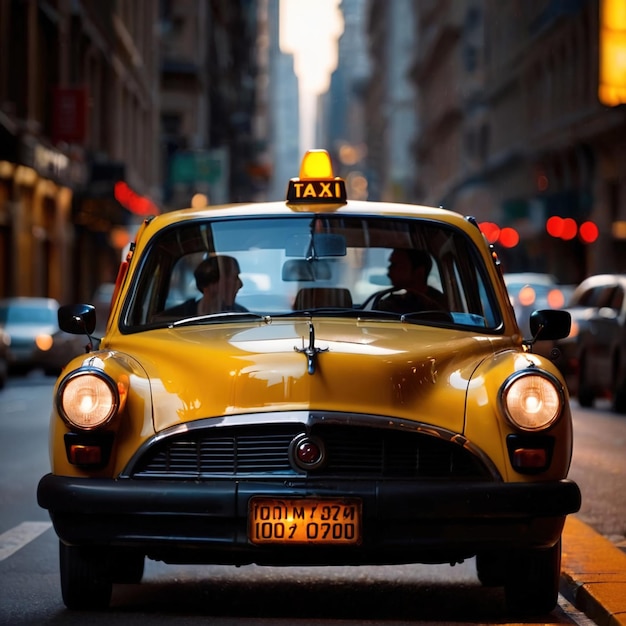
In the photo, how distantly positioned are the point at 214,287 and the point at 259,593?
4.54ft

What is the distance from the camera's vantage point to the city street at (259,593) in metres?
6.43

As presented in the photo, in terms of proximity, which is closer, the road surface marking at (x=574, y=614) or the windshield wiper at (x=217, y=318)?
the road surface marking at (x=574, y=614)

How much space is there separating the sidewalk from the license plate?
108 centimetres

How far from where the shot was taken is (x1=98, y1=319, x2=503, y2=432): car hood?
6.00m

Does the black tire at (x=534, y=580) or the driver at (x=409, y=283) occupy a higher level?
the driver at (x=409, y=283)

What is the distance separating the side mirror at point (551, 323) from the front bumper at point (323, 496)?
1112mm

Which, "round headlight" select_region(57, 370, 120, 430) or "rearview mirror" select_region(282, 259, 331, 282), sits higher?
"rearview mirror" select_region(282, 259, 331, 282)

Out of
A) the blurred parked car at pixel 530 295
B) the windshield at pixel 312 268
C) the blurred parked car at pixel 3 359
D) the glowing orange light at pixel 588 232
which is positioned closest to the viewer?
the windshield at pixel 312 268

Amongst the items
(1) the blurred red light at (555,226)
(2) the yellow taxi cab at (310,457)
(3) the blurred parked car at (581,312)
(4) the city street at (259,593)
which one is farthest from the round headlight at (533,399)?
(1) the blurred red light at (555,226)

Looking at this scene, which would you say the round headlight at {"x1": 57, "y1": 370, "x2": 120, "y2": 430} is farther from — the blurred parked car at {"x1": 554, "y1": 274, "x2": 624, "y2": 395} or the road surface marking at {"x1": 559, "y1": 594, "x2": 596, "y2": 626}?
the blurred parked car at {"x1": 554, "y1": 274, "x2": 624, "y2": 395}

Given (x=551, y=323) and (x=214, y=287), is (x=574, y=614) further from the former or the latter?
(x=214, y=287)

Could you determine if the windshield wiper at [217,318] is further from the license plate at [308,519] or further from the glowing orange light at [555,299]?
the glowing orange light at [555,299]

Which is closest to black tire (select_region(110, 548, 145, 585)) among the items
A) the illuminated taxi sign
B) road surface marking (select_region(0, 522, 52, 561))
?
road surface marking (select_region(0, 522, 52, 561))

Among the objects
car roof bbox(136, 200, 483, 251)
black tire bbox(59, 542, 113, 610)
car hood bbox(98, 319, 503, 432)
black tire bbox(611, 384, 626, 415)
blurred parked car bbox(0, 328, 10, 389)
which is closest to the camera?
car hood bbox(98, 319, 503, 432)
